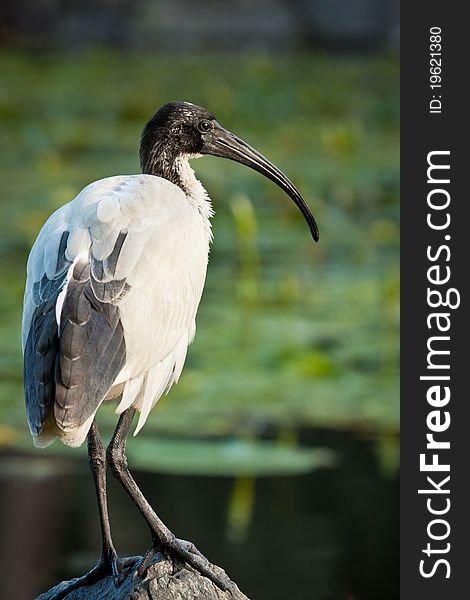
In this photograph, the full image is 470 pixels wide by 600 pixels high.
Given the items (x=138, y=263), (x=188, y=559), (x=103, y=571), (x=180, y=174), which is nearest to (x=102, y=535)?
(x=103, y=571)

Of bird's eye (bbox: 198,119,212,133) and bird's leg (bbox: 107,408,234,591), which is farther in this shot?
bird's eye (bbox: 198,119,212,133)

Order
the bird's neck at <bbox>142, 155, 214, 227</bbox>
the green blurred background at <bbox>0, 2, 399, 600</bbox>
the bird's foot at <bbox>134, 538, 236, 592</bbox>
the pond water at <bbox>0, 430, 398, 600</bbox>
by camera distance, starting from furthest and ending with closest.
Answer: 1. the green blurred background at <bbox>0, 2, 399, 600</bbox>
2. the pond water at <bbox>0, 430, 398, 600</bbox>
3. the bird's neck at <bbox>142, 155, 214, 227</bbox>
4. the bird's foot at <bbox>134, 538, 236, 592</bbox>

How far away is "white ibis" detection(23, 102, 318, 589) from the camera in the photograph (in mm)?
3920

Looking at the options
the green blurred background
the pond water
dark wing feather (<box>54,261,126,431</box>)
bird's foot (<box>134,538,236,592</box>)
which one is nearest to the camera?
dark wing feather (<box>54,261,126,431</box>)

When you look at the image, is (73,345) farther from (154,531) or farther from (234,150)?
(234,150)

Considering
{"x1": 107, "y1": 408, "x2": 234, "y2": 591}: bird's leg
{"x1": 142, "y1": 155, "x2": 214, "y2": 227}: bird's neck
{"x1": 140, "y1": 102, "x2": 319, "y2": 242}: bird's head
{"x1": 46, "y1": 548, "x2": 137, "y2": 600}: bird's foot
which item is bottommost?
{"x1": 46, "y1": 548, "x2": 137, "y2": 600}: bird's foot

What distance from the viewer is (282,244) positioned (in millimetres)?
10133

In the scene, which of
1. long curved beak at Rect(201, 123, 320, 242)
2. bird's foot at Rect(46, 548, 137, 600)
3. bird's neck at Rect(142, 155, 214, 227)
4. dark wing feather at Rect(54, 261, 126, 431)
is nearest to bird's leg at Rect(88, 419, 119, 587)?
bird's foot at Rect(46, 548, 137, 600)

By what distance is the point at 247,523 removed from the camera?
A: 648 centimetres

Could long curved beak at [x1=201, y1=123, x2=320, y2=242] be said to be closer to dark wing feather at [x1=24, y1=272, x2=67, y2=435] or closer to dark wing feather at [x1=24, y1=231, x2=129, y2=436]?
dark wing feather at [x1=24, y1=231, x2=129, y2=436]

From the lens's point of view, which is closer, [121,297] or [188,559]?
[121,297]

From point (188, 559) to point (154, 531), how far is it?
12 cm

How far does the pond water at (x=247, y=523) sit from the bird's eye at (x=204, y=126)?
1954mm

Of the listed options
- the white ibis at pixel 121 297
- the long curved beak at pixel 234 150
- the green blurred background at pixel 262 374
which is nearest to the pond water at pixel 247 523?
the green blurred background at pixel 262 374
